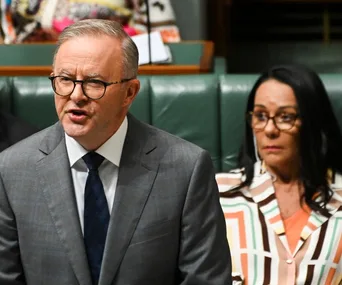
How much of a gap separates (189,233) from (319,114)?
0.80 meters

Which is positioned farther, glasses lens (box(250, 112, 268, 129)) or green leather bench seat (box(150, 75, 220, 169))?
green leather bench seat (box(150, 75, 220, 169))

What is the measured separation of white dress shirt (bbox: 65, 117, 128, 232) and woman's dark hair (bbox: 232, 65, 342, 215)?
2.26 feet

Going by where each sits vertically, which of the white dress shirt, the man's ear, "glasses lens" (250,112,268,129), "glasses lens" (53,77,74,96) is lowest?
"glasses lens" (250,112,268,129)

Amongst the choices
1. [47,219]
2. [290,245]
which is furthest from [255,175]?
[47,219]

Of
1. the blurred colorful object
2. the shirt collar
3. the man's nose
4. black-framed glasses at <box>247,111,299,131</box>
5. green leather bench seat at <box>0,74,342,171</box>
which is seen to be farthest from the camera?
the blurred colorful object

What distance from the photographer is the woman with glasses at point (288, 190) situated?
7.16 ft

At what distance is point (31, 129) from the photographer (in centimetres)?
242

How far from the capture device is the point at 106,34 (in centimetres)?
158

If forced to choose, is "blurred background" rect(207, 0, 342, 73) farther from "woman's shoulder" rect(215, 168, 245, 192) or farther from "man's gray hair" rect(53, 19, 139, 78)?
"man's gray hair" rect(53, 19, 139, 78)

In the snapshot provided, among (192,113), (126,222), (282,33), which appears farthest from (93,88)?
(282,33)

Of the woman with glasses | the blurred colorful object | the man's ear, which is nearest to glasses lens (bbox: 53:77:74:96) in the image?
the man's ear

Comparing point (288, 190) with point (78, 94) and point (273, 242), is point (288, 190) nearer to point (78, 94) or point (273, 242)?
point (273, 242)

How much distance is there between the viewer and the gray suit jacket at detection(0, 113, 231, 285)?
1612 mm

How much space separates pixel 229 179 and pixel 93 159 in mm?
746
